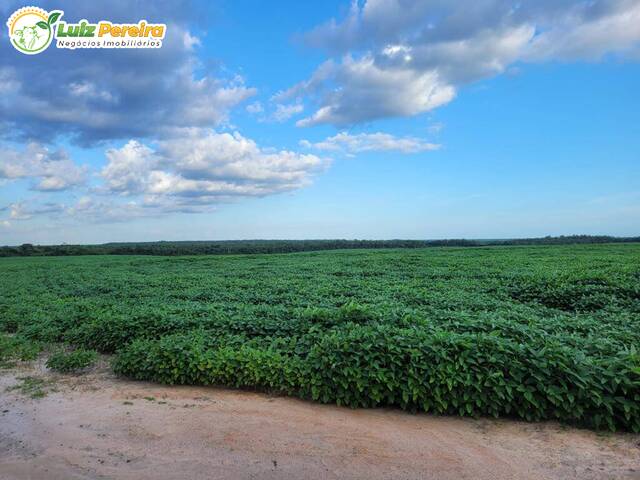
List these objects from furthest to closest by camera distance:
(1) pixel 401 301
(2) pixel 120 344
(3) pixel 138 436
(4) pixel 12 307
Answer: (4) pixel 12 307, (1) pixel 401 301, (2) pixel 120 344, (3) pixel 138 436

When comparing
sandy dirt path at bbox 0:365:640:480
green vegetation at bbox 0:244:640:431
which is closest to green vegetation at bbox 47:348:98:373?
green vegetation at bbox 0:244:640:431

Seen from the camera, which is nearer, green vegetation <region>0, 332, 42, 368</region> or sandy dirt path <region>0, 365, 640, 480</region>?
sandy dirt path <region>0, 365, 640, 480</region>

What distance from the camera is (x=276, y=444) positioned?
465cm

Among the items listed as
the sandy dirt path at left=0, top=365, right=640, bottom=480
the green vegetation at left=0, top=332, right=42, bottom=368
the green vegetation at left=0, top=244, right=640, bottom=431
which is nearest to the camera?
the sandy dirt path at left=0, top=365, right=640, bottom=480

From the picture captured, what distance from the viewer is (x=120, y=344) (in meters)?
8.32

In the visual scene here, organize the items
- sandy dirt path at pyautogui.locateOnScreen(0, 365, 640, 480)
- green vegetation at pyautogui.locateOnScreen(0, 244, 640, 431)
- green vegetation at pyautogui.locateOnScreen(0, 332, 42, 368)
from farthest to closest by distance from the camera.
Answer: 1. green vegetation at pyautogui.locateOnScreen(0, 332, 42, 368)
2. green vegetation at pyautogui.locateOnScreen(0, 244, 640, 431)
3. sandy dirt path at pyautogui.locateOnScreen(0, 365, 640, 480)

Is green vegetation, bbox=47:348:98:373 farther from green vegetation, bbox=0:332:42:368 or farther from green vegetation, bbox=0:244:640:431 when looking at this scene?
green vegetation, bbox=0:332:42:368

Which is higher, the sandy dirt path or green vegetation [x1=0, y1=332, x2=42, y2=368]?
green vegetation [x1=0, y1=332, x2=42, y2=368]

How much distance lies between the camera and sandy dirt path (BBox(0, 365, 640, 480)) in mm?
4121

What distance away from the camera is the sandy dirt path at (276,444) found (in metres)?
4.12

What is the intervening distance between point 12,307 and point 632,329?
15.7 metres

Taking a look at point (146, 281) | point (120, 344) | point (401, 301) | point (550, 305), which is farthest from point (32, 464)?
point (146, 281)

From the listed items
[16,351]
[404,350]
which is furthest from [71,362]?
[404,350]

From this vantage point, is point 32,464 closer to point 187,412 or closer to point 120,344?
point 187,412
